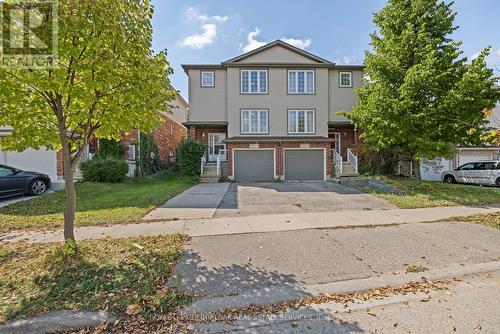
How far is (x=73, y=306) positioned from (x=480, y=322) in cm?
464

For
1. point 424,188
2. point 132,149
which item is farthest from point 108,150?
point 424,188

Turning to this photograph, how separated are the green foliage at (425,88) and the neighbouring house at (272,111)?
4.87 metres

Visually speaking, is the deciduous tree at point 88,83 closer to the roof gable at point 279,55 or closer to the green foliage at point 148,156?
the green foliage at point 148,156

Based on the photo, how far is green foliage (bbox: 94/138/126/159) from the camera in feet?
46.3

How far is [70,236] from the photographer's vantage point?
171 inches

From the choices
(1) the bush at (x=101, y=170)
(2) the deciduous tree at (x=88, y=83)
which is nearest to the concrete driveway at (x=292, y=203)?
(2) the deciduous tree at (x=88, y=83)

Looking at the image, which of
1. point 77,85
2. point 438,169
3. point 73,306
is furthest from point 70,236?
point 438,169

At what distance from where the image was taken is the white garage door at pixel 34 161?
42.8 feet

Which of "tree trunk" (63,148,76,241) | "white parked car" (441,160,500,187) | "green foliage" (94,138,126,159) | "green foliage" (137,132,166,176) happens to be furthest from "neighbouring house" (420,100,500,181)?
"tree trunk" (63,148,76,241)

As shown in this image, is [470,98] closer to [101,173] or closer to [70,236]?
[70,236]

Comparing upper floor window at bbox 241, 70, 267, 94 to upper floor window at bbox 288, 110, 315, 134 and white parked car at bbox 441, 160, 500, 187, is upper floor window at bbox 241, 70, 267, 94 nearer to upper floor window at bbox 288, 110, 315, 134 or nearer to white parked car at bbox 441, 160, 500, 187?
upper floor window at bbox 288, 110, 315, 134

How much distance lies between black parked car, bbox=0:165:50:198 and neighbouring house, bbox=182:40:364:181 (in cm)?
896

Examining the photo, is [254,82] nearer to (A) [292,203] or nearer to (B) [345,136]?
(B) [345,136]

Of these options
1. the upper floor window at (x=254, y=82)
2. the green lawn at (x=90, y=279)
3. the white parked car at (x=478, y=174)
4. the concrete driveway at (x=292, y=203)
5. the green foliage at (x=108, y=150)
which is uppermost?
the upper floor window at (x=254, y=82)
